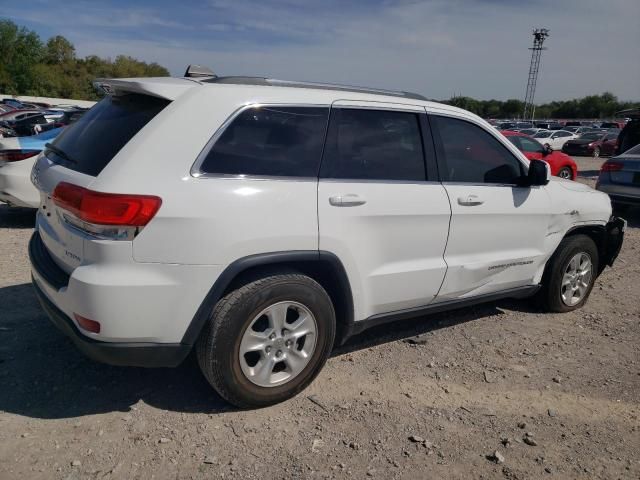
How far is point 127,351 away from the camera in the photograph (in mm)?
2727

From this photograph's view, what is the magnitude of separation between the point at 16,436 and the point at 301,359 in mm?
1559

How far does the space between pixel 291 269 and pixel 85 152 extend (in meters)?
1.32

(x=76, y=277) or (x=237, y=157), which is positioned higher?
(x=237, y=157)

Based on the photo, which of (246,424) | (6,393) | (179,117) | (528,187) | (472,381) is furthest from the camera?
(528,187)

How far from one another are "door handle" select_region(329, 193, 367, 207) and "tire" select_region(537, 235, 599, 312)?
2277mm

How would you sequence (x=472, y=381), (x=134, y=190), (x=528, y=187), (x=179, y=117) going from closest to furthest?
(x=134, y=190) < (x=179, y=117) < (x=472, y=381) < (x=528, y=187)

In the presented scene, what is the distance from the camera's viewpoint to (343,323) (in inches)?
134

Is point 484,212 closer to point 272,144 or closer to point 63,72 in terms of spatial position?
point 272,144

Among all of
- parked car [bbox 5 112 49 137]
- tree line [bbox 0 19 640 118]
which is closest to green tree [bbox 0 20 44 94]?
tree line [bbox 0 19 640 118]

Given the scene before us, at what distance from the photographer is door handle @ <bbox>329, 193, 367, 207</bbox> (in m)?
3.12

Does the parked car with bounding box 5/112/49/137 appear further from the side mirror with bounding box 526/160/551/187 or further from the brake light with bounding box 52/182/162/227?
the side mirror with bounding box 526/160/551/187

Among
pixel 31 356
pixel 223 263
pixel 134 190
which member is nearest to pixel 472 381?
pixel 223 263

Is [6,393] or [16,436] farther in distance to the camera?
[6,393]

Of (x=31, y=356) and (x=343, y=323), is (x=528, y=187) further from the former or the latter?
(x=31, y=356)
